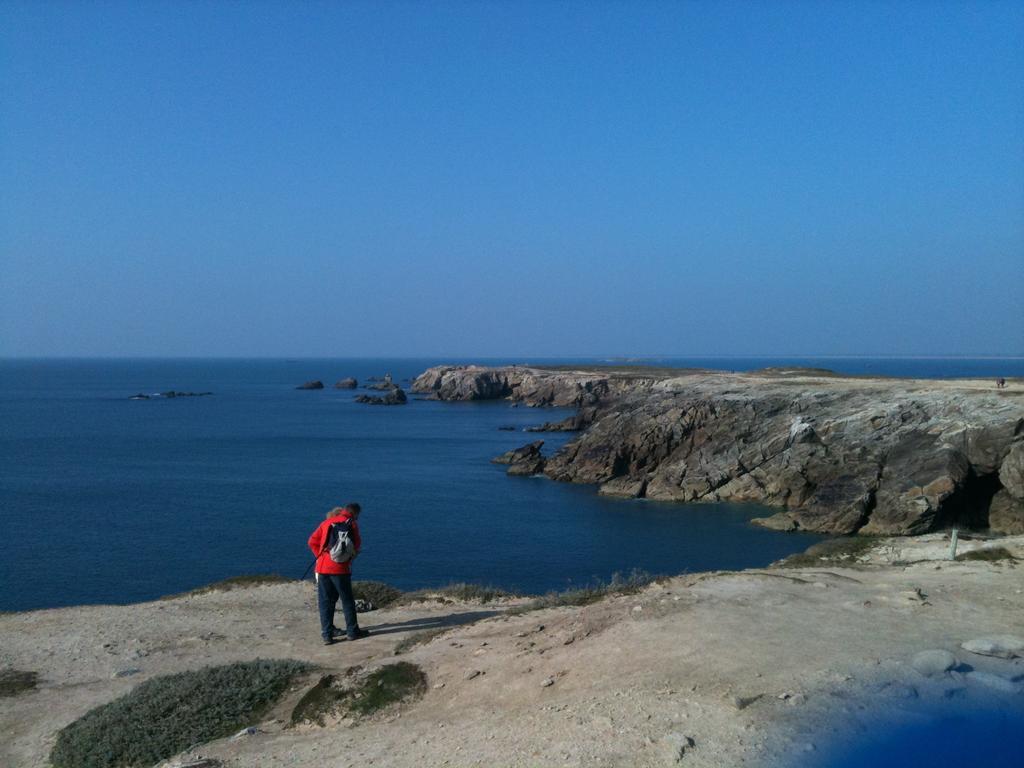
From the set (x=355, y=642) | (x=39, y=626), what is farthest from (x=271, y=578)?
(x=355, y=642)

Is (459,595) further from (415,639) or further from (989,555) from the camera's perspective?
(989,555)

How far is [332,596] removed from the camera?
1371cm

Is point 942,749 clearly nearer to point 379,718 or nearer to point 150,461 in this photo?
point 379,718

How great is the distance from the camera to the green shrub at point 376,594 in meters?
17.3

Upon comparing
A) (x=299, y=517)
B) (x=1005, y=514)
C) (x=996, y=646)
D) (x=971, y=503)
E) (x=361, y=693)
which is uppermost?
(x=996, y=646)

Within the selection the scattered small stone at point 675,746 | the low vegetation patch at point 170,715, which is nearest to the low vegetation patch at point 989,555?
the scattered small stone at point 675,746

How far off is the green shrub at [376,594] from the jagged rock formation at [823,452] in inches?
1056

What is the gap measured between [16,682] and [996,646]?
14.5 meters

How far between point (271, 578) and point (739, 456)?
1372 inches

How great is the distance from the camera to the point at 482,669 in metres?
10.4

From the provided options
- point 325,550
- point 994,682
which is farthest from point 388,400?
point 994,682

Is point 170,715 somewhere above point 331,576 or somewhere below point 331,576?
below

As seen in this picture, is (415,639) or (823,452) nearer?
(415,639)

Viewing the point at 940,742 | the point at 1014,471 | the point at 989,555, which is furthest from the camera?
the point at 1014,471
